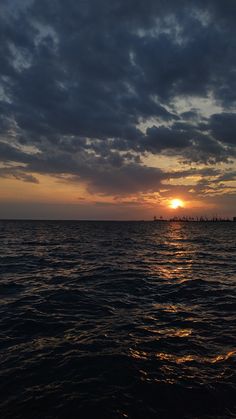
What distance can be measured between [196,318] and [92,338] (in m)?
4.60

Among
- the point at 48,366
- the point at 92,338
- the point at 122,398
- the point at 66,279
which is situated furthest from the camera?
the point at 66,279

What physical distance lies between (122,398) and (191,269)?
18.5m

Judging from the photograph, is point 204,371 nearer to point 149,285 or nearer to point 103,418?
point 103,418

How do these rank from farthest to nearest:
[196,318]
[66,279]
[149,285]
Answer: [66,279] < [149,285] < [196,318]

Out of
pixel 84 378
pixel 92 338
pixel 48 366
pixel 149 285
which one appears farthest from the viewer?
pixel 149 285

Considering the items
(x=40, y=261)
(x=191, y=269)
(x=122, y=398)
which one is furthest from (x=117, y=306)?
(x=40, y=261)

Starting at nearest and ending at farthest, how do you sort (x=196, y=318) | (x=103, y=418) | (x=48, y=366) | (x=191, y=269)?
(x=103, y=418) → (x=48, y=366) → (x=196, y=318) → (x=191, y=269)

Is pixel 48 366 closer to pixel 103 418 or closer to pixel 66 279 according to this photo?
pixel 103 418

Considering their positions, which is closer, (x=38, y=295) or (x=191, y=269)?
(x=38, y=295)

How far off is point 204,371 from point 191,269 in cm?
1683

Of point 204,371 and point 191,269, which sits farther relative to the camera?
point 191,269

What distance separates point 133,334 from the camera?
10656mm

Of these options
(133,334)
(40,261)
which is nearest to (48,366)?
(133,334)

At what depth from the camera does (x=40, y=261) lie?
92.1 ft
